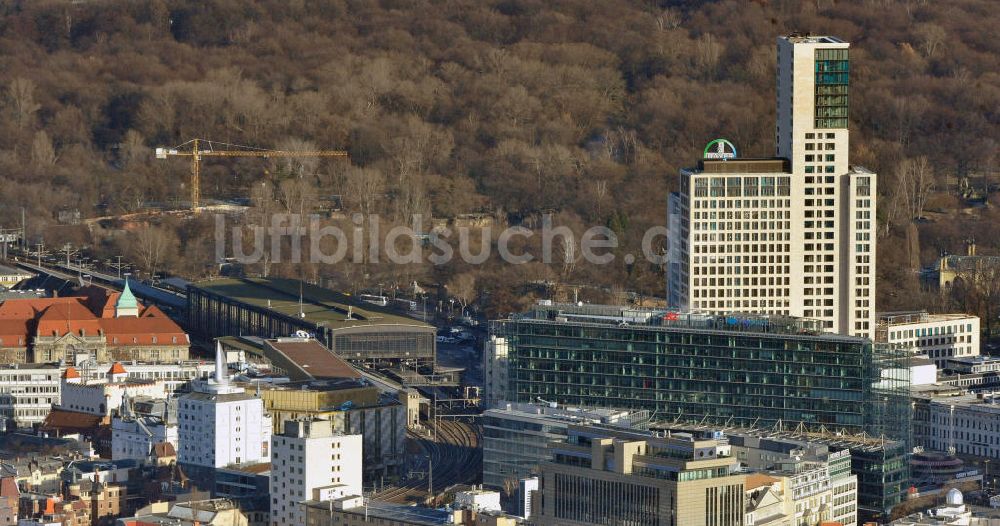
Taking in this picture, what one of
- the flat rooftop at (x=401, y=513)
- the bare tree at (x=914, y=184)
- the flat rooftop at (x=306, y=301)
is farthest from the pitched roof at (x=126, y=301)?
the flat rooftop at (x=401, y=513)

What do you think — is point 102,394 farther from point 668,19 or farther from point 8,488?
point 668,19

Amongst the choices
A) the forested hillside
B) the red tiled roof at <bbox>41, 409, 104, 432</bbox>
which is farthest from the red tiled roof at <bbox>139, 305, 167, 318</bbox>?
the forested hillside

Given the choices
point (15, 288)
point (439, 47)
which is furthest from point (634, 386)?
point (439, 47)

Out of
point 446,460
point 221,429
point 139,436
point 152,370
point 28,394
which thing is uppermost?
point 152,370

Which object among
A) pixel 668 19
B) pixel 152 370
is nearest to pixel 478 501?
pixel 152 370

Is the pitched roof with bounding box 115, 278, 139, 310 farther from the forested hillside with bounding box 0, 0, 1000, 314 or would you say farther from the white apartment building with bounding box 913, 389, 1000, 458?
the white apartment building with bounding box 913, 389, 1000, 458

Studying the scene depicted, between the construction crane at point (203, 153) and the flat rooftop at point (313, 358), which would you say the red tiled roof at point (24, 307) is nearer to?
the flat rooftop at point (313, 358)

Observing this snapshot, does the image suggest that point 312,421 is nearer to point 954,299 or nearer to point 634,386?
point 634,386
